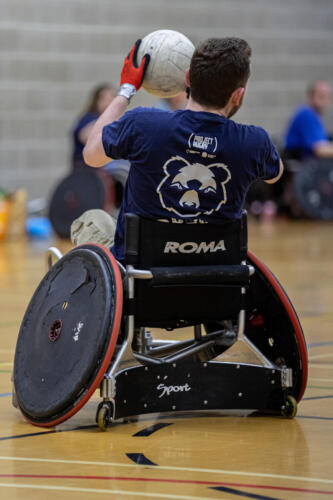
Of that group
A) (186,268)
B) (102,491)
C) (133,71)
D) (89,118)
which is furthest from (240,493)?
(89,118)

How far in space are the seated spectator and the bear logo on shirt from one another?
7753 millimetres

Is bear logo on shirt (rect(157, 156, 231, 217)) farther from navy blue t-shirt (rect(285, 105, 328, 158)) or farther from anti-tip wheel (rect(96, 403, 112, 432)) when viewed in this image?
navy blue t-shirt (rect(285, 105, 328, 158))

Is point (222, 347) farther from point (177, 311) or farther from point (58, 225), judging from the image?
point (58, 225)

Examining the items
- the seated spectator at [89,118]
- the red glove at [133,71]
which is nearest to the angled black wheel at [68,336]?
the red glove at [133,71]

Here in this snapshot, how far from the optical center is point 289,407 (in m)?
3.62

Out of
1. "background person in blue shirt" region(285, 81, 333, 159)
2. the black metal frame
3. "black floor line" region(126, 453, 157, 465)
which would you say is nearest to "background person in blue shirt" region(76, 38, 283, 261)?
the black metal frame

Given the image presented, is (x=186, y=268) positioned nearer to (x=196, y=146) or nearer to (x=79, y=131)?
(x=196, y=146)

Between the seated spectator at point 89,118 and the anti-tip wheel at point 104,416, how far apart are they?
8030 millimetres

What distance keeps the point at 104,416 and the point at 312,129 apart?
1010cm

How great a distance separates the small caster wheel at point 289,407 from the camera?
361cm

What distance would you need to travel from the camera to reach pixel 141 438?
329cm

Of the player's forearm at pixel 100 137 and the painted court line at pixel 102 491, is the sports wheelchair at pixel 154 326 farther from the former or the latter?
the painted court line at pixel 102 491

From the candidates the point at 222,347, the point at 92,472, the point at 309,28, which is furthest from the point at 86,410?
the point at 309,28

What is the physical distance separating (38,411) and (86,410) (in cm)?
36
